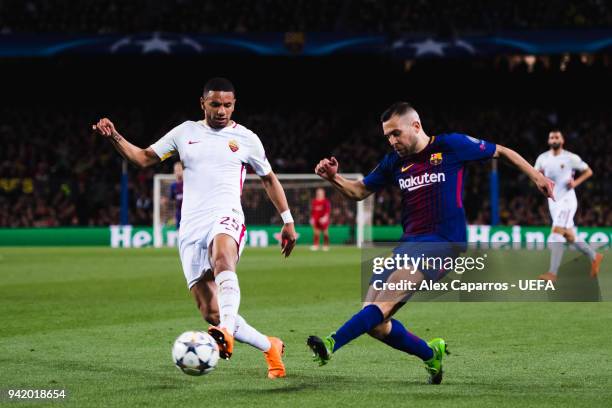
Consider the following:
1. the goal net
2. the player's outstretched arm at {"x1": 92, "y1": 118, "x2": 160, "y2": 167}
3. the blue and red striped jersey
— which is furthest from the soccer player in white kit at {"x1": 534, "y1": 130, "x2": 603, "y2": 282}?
the goal net

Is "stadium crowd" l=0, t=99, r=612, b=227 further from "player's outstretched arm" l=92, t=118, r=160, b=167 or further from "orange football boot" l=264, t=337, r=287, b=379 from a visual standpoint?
"player's outstretched arm" l=92, t=118, r=160, b=167

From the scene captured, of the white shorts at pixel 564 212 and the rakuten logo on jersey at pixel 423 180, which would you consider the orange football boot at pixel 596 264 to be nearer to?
the white shorts at pixel 564 212

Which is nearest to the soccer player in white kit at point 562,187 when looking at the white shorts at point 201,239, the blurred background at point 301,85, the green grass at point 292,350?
the green grass at point 292,350

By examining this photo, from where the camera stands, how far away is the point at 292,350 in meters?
9.21

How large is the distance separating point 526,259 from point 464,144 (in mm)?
15811

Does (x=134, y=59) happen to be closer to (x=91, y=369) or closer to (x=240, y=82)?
(x=240, y=82)

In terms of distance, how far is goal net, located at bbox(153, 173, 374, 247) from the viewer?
29531 mm

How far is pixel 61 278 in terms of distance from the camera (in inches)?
704

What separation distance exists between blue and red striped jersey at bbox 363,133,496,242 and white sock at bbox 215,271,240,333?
49.0 inches

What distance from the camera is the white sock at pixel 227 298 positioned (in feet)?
23.2

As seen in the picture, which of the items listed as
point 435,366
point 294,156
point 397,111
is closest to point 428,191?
point 397,111

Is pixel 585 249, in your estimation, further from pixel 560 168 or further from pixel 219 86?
pixel 219 86

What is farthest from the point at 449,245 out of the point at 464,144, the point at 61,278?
the point at 61,278

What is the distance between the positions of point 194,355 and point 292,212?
78.7 ft
